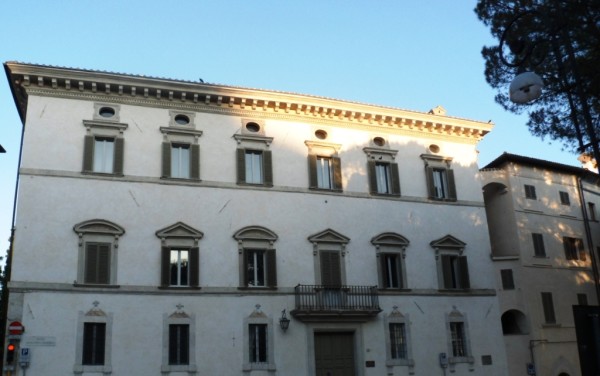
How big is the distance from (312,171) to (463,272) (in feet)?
27.5

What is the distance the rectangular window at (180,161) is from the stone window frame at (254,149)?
6.59ft

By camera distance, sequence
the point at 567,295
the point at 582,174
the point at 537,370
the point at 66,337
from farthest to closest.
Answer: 1. the point at 582,174
2. the point at 567,295
3. the point at 537,370
4. the point at 66,337

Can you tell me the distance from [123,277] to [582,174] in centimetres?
2632

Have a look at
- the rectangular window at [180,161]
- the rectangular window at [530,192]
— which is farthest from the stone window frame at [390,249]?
the rectangular window at [530,192]

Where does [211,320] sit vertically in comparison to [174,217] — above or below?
below

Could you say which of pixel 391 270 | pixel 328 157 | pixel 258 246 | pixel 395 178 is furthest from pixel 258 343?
pixel 395 178

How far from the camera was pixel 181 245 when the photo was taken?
930 inches

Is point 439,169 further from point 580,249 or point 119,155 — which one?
point 119,155

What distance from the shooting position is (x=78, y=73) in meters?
23.7

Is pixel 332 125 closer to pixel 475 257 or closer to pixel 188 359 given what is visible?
pixel 475 257

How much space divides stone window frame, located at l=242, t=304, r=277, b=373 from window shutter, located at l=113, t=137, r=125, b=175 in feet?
24.0

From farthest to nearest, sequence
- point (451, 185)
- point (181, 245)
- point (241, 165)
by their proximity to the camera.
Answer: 1. point (451, 185)
2. point (241, 165)
3. point (181, 245)

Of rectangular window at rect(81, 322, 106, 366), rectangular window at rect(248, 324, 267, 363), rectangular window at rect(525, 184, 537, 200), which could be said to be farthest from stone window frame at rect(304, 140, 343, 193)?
rectangular window at rect(525, 184, 537, 200)

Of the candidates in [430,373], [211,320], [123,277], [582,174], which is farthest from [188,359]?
[582,174]
